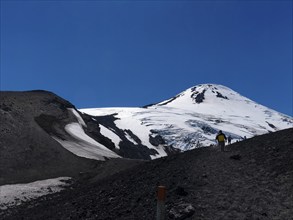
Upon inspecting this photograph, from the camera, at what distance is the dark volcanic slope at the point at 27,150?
4962 cm

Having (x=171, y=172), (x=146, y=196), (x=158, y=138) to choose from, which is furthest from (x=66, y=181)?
(x=158, y=138)

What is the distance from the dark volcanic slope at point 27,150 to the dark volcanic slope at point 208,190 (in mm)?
19467

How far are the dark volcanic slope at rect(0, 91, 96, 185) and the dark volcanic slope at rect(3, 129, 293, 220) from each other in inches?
766

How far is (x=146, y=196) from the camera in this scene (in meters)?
21.5

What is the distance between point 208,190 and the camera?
66.1ft

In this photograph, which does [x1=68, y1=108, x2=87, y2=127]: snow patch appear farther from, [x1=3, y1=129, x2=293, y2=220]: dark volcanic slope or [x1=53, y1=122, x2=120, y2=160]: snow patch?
[x1=3, y1=129, x2=293, y2=220]: dark volcanic slope

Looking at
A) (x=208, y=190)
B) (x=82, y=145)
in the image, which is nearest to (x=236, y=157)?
(x=208, y=190)

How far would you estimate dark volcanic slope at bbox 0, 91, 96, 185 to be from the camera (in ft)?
163

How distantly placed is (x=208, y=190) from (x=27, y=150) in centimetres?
3917

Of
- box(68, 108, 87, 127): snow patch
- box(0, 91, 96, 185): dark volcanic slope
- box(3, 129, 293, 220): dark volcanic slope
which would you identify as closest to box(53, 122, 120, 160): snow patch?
box(0, 91, 96, 185): dark volcanic slope

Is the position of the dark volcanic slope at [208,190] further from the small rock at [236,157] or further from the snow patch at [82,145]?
the snow patch at [82,145]

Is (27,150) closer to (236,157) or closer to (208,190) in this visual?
(236,157)

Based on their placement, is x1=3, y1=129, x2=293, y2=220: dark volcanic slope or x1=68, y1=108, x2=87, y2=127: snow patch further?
x1=68, y1=108, x2=87, y2=127: snow patch

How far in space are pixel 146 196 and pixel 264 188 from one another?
16.9 feet
